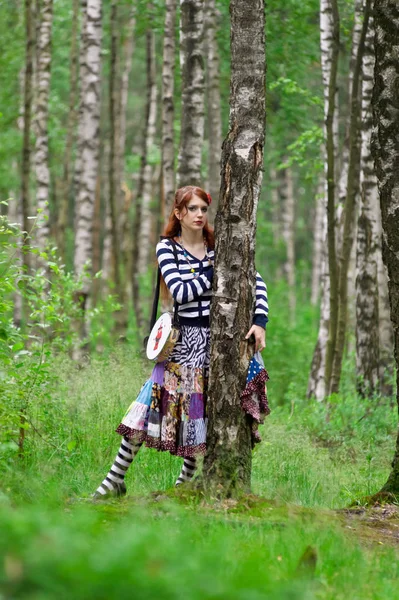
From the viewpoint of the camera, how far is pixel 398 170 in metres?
6.32

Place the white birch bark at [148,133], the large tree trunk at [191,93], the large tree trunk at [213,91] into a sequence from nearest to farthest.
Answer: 1. the large tree trunk at [191,93]
2. the large tree trunk at [213,91]
3. the white birch bark at [148,133]

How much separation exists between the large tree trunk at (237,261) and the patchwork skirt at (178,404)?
27 cm

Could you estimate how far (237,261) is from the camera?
565 cm

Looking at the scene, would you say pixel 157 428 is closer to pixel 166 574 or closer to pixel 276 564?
pixel 276 564

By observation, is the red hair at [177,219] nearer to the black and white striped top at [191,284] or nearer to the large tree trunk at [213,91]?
the black and white striped top at [191,284]

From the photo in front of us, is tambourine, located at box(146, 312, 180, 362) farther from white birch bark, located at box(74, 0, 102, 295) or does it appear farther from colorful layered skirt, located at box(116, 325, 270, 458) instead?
white birch bark, located at box(74, 0, 102, 295)

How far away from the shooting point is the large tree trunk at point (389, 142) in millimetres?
6309

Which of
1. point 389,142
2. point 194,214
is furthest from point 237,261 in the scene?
point 389,142

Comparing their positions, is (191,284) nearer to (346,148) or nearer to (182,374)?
(182,374)

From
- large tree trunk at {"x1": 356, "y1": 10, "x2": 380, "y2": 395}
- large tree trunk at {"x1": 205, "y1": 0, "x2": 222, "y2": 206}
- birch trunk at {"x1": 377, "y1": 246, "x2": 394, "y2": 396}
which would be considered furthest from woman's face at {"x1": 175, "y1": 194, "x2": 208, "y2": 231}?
large tree trunk at {"x1": 205, "y1": 0, "x2": 222, "y2": 206}

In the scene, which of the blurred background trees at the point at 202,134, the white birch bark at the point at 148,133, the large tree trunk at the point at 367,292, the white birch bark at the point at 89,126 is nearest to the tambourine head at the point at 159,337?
the blurred background trees at the point at 202,134

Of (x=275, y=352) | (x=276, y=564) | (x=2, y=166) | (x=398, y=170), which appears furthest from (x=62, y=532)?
(x=2, y=166)

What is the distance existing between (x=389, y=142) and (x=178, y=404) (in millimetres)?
2321

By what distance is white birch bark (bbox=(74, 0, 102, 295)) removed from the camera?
592 inches
